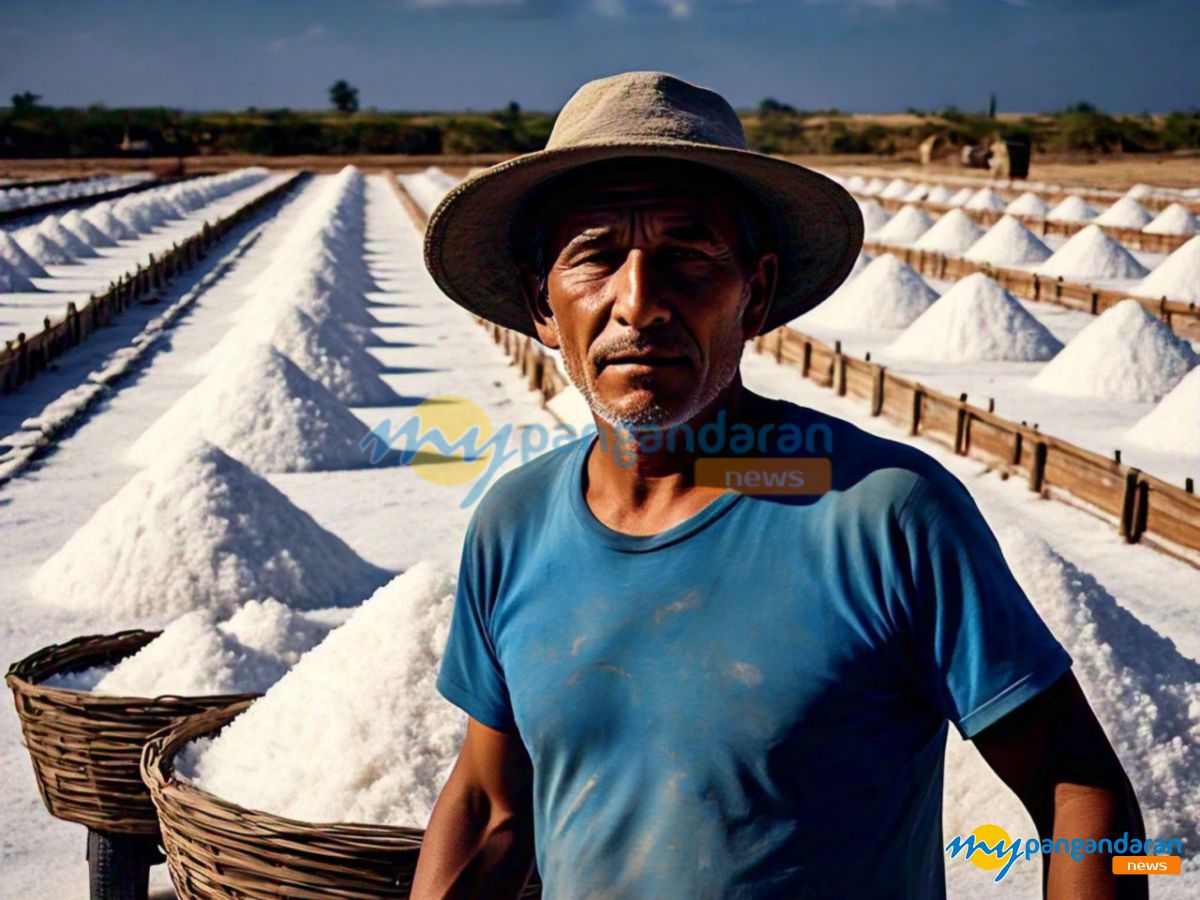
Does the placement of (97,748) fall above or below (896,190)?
below

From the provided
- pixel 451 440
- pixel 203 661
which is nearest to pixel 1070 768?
pixel 203 661

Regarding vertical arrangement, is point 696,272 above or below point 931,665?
above

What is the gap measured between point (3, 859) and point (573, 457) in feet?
10.4

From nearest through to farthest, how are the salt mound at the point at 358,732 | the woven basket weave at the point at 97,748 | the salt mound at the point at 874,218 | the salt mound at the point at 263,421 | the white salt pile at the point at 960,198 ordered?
the salt mound at the point at 358,732, the woven basket weave at the point at 97,748, the salt mound at the point at 263,421, the salt mound at the point at 874,218, the white salt pile at the point at 960,198

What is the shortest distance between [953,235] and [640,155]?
80.0 ft

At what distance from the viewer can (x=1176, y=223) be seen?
24703 mm

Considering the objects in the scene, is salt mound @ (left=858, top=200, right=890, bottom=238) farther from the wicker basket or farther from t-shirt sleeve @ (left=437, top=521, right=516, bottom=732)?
t-shirt sleeve @ (left=437, top=521, right=516, bottom=732)

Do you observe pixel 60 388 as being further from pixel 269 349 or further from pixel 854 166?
pixel 854 166

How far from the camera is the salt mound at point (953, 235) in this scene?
2455 centimetres

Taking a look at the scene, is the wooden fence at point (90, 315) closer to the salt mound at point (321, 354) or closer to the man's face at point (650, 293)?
the salt mound at point (321, 354)

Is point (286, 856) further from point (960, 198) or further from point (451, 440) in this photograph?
point (960, 198)

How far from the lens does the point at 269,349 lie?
9438mm

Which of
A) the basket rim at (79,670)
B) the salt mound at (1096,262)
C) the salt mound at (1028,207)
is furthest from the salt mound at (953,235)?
the basket rim at (79,670)

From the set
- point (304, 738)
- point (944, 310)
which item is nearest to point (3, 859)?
point (304, 738)
